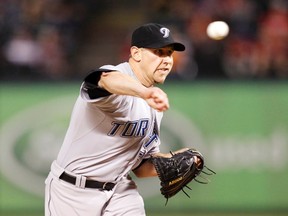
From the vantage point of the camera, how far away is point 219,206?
1000cm

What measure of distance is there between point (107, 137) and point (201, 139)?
5.02 m

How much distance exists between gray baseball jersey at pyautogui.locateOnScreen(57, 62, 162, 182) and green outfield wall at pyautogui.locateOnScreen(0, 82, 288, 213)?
4557 mm

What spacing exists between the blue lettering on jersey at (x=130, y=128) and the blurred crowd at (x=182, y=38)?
5.12 m

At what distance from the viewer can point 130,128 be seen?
5.18m

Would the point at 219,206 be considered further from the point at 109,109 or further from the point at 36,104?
the point at 109,109

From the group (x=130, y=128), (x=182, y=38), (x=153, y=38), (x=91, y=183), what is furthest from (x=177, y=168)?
(x=182, y=38)

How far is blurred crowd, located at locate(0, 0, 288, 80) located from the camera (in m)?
11.0

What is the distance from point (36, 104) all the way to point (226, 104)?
2.67m

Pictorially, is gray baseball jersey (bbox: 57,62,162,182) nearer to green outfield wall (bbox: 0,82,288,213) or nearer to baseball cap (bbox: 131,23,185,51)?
baseball cap (bbox: 131,23,185,51)

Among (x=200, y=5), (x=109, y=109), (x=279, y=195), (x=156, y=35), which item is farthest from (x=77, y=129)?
(x=200, y=5)

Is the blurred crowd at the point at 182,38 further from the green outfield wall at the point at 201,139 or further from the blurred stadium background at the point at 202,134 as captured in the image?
the green outfield wall at the point at 201,139

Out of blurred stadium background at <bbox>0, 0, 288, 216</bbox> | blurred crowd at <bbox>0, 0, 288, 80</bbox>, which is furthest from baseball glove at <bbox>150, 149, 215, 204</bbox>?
blurred crowd at <bbox>0, 0, 288, 80</bbox>

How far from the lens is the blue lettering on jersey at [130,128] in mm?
5145

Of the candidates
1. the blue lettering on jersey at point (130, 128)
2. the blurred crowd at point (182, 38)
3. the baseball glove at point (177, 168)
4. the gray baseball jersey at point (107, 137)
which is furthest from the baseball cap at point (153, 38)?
the blurred crowd at point (182, 38)
